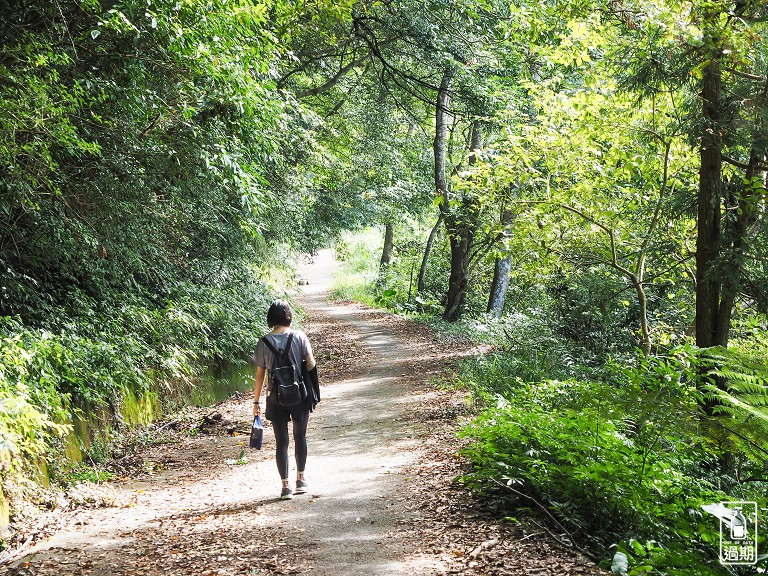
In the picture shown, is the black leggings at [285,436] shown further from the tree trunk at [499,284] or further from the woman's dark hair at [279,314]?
the tree trunk at [499,284]

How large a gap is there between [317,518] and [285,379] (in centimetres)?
132

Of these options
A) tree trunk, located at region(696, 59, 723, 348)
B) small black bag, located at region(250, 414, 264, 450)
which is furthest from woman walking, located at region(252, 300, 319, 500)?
tree trunk, located at region(696, 59, 723, 348)

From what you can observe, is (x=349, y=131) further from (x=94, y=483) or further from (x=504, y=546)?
(x=504, y=546)

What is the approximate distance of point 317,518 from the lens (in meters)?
5.80

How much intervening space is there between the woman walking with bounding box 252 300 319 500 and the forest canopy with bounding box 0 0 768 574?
1734mm

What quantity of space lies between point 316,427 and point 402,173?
14984mm

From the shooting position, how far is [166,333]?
1127cm

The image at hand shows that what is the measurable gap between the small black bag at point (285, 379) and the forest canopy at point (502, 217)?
1.84 metres

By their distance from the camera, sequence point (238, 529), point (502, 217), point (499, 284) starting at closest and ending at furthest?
point (238, 529) → point (502, 217) → point (499, 284)

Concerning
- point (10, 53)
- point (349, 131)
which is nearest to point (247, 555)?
point (10, 53)

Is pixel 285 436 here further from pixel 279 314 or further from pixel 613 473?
pixel 613 473

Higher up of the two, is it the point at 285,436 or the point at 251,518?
the point at 285,436

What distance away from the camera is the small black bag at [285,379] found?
6.26 m
